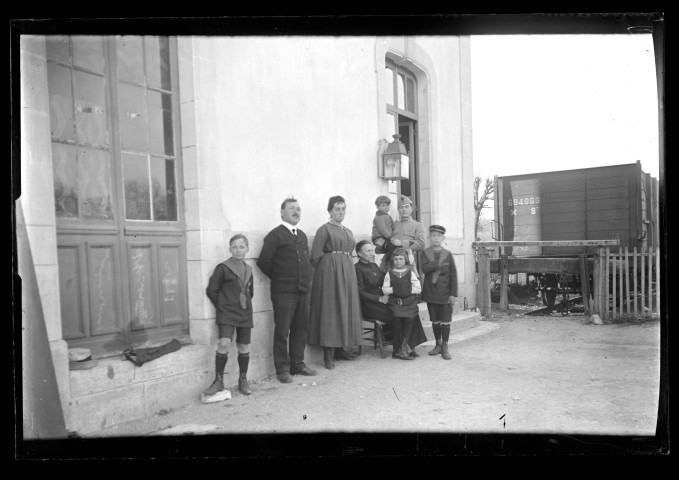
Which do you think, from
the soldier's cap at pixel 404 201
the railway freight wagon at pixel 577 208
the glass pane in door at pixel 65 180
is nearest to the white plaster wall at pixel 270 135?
the soldier's cap at pixel 404 201

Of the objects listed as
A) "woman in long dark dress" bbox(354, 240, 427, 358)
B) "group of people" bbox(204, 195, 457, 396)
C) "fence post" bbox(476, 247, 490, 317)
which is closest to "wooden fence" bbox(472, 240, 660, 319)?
"fence post" bbox(476, 247, 490, 317)

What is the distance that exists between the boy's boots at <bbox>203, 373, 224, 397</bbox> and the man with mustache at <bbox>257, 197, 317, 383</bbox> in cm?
64

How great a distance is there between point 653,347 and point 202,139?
18.3ft

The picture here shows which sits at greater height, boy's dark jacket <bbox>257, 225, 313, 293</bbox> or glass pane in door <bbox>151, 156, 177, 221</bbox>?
glass pane in door <bbox>151, 156, 177, 221</bbox>

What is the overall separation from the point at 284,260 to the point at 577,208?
6944mm

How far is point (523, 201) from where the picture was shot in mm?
9969

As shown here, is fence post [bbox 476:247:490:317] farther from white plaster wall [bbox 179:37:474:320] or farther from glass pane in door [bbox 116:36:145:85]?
glass pane in door [bbox 116:36:145:85]

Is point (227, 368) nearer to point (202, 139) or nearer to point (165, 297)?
point (165, 297)

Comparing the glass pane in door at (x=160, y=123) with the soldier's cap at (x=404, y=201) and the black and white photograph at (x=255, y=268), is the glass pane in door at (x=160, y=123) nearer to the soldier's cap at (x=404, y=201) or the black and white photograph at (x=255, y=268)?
the black and white photograph at (x=255, y=268)

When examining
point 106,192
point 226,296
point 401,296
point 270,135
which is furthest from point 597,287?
point 106,192

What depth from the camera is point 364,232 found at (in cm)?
556

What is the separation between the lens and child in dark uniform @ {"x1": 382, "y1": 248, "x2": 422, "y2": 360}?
5.31 meters

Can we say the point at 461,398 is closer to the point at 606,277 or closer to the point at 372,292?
the point at 372,292

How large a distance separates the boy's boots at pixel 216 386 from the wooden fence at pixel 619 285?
18.4 feet
